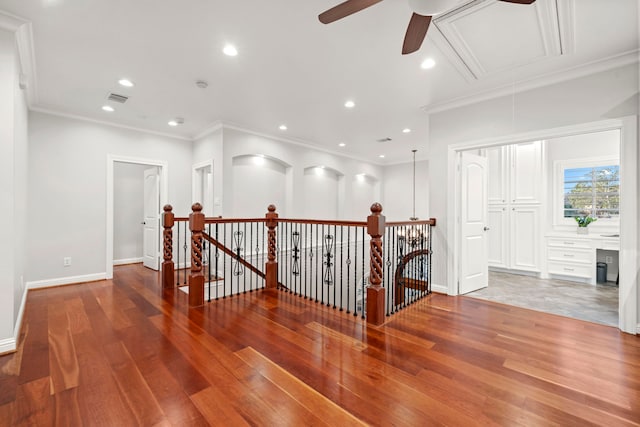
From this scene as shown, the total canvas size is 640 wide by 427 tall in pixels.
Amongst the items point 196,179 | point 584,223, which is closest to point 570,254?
point 584,223

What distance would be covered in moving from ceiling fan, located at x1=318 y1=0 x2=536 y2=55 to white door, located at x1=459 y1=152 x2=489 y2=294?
2.50m

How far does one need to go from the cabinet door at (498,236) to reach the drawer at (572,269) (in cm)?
69

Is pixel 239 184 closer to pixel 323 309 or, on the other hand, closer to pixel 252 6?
pixel 323 309

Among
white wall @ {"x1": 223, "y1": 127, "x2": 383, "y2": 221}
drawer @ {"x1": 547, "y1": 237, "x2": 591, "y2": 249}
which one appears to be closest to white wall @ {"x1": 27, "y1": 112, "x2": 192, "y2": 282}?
white wall @ {"x1": 223, "y1": 127, "x2": 383, "y2": 221}

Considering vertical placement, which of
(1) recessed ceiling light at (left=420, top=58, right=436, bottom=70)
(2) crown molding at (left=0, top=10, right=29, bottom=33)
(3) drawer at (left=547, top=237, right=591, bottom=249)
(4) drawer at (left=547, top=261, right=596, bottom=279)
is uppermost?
(1) recessed ceiling light at (left=420, top=58, right=436, bottom=70)

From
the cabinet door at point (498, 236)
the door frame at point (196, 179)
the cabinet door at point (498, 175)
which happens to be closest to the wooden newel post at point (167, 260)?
the door frame at point (196, 179)

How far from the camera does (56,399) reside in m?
1.74

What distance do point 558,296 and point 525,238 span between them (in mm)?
1546

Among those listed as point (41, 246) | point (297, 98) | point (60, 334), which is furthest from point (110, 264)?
point (297, 98)

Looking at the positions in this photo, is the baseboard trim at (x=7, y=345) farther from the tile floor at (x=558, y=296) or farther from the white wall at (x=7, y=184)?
the tile floor at (x=558, y=296)

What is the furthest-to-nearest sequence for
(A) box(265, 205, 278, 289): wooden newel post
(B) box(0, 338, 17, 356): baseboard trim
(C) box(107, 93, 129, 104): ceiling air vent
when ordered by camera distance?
(A) box(265, 205, 278, 289): wooden newel post
(C) box(107, 93, 129, 104): ceiling air vent
(B) box(0, 338, 17, 356): baseboard trim

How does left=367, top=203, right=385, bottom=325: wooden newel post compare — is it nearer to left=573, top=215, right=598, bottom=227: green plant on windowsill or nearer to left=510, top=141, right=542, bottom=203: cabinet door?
left=510, top=141, right=542, bottom=203: cabinet door

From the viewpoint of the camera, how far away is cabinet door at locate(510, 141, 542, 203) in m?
5.20

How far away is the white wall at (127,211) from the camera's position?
A: 6441mm
